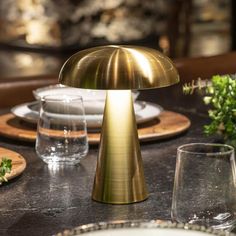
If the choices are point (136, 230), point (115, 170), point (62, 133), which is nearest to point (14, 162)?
point (62, 133)

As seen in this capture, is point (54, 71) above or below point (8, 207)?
below

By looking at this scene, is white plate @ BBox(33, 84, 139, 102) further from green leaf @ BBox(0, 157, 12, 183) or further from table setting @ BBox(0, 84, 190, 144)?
green leaf @ BBox(0, 157, 12, 183)

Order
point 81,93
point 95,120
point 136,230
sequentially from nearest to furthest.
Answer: point 136,230
point 95,120
point 81,93

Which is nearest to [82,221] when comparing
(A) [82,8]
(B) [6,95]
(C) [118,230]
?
(C) [118,230]

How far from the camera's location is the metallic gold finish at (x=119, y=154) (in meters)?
1.09

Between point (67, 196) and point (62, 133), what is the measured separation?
218 millimetres

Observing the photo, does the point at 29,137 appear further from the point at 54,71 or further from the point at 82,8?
the point at 82,8

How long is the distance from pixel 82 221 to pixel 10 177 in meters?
0.24

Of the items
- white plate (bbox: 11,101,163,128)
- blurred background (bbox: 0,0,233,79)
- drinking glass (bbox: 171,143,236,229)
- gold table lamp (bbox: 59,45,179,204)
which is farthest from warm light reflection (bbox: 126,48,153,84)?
blurred background (bbox: 0,0,233,79)

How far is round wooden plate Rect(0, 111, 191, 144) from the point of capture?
4.96 feet

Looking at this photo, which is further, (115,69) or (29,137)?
(29,137)

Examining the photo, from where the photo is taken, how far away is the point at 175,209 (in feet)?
3.18

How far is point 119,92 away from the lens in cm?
109

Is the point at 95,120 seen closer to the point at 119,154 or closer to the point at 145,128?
the point at 145,128
